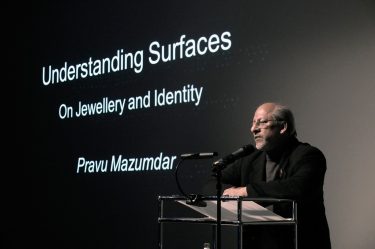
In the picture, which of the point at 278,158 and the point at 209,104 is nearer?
the point at 278,158

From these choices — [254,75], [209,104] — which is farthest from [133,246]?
[254,75]

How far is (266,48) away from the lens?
483 centimetres

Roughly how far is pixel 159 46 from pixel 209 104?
2.65 feet

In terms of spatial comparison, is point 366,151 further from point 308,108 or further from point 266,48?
point 266,48

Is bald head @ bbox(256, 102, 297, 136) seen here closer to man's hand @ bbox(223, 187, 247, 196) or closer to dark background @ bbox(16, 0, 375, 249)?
man's hand @ bbox(223, 187, 247, 196)

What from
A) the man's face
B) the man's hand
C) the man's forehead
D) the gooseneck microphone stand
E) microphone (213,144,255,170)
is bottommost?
the gooseneck microphone stand

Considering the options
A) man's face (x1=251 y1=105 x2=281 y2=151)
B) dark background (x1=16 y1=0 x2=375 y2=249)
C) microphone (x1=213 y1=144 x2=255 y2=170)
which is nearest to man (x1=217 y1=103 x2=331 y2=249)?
man's face (x1=251 y1=105 x2=281 y2=151)

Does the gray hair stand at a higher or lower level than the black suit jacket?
higher

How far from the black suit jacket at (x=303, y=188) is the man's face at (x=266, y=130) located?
0.29 feet

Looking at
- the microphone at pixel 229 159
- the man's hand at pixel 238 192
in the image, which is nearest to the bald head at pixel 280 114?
the man's hand at pixel 238 192

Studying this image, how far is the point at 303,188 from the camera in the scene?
3256 millimetres

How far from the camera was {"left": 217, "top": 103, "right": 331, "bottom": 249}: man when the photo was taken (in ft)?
10.6

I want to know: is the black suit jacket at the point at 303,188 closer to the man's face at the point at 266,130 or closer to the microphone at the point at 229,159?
the man's face at the point at 266,130

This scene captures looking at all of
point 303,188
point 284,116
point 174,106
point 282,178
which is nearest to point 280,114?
point 284,116
